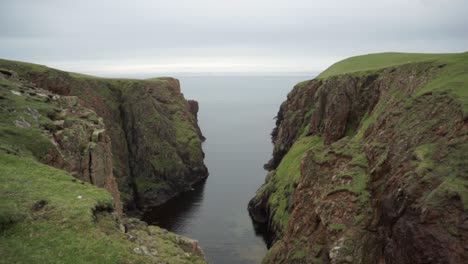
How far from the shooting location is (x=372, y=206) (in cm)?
3938

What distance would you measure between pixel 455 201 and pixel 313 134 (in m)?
59.2

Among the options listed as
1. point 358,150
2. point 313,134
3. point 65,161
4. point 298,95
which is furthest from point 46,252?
point 298,95

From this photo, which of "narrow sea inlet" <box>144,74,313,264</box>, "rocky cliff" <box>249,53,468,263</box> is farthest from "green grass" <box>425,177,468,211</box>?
"narrow sea inlet" <box>144,74,313,264</box>

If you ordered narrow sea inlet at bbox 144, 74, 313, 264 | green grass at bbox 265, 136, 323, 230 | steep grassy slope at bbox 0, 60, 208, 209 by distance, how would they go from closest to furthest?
1. green grass at bbox 265, 136, 323, 230
2. narrow sea inlet at bbox 144, 74, 313, 264
3. steep grassy slope at bbox 0, 60, 208, 209

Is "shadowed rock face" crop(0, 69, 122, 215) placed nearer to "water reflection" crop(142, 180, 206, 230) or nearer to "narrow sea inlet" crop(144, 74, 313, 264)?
"narrow sea inlet" crop(144, 74, 313, 264)

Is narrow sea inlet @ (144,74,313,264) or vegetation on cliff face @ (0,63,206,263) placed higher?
vegetation on cliff face @ (0,63,206,263)

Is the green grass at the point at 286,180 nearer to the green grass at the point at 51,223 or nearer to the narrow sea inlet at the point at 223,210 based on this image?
the narrow sea inlet at the point at 223,210

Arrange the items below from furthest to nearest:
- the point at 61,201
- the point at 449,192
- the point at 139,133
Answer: the point at 139,133
the point at 449,192
the point at 61,201

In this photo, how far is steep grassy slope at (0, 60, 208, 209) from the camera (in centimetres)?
9256

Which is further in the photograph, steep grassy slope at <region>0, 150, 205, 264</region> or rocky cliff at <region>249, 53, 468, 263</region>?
rocky cliff at <region>249, 53, 468, 263</region>

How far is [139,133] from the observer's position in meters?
107

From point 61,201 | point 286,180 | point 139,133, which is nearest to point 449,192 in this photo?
point 61,201

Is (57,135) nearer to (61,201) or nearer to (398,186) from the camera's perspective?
(61,201)

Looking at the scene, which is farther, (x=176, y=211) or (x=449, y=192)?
(x=176, y=211)
